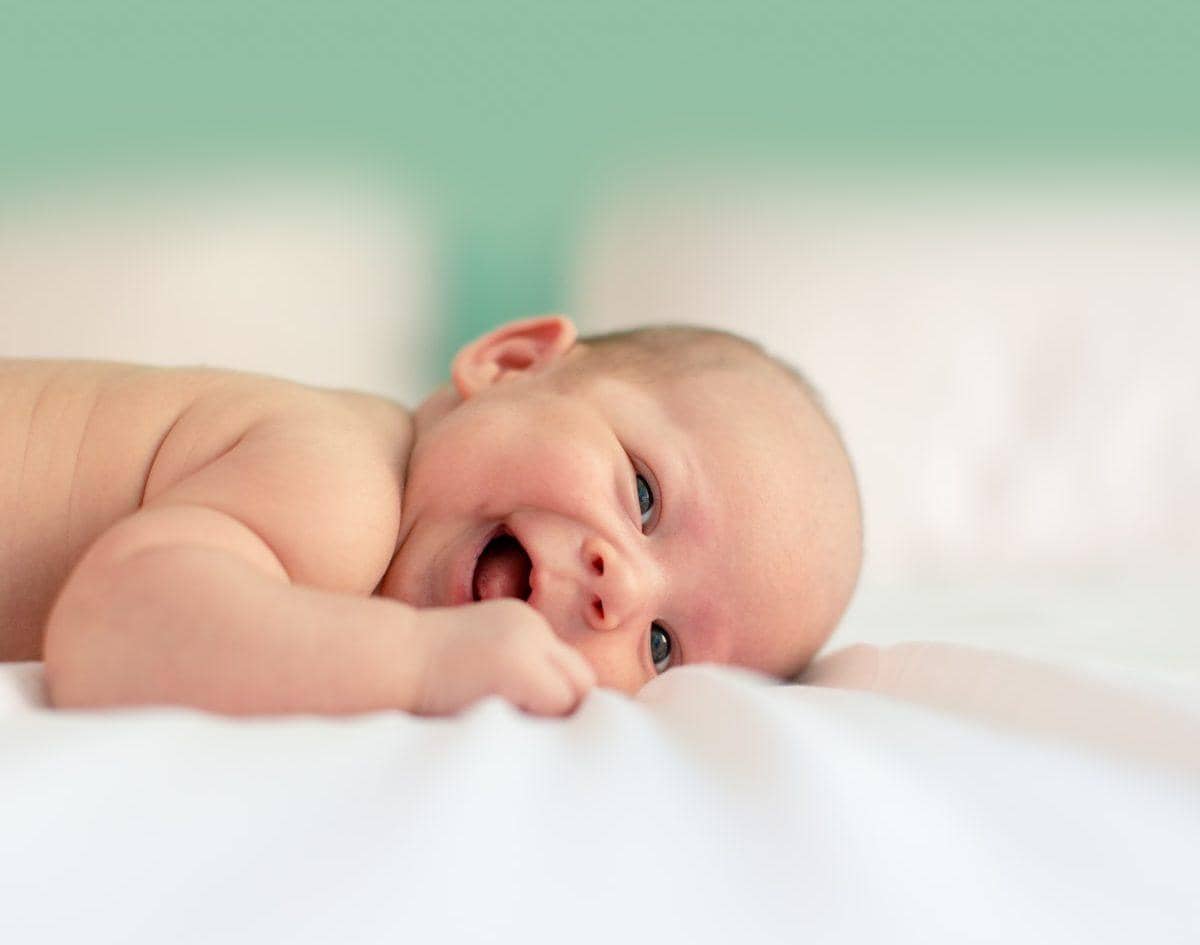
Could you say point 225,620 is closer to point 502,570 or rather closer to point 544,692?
point 544,692

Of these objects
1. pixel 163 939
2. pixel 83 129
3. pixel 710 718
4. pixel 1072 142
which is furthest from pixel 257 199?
pixel 163 939

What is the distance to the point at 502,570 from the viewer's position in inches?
41.5

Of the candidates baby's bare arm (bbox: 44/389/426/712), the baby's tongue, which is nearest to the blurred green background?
the baby's tongue

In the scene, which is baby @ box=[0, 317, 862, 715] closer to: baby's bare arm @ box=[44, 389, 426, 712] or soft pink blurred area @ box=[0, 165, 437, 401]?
baby's bare arm @ box=[44, 389, 426, 712]

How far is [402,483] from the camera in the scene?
3.52ft

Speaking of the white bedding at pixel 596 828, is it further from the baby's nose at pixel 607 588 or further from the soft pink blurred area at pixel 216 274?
the soft pink blurred area at pixel 216 274

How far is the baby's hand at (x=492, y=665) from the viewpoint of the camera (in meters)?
0.75

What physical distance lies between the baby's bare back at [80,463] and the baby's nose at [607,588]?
18cm

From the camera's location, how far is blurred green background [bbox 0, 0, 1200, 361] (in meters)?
2.06

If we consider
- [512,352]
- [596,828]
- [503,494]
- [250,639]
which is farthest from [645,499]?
[596,828]

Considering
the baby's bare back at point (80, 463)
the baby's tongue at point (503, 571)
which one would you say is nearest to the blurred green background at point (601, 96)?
the baby's bare back at point (80, 463)

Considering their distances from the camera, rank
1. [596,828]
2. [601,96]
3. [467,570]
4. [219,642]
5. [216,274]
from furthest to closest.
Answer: [601,96] → [216,274] → [467,570] → [219,642] → [596,828]

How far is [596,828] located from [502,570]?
523 mm

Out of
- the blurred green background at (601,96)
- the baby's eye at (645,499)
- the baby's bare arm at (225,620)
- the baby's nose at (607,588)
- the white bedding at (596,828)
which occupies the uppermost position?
the blurred green background at (601,96)
